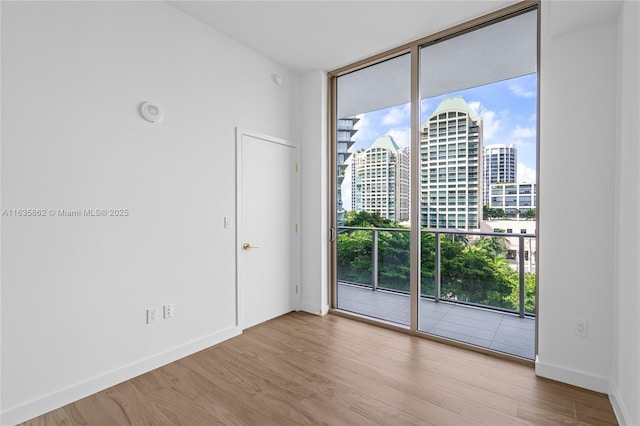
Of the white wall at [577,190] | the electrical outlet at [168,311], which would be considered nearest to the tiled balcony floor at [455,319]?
the white wall at [577,190]

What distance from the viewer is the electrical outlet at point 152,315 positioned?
242cm

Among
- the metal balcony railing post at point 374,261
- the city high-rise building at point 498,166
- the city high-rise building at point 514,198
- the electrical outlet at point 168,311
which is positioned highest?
the city high-rise building at point 498,166

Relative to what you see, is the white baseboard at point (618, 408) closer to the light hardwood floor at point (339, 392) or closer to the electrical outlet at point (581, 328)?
the light hardwood floor at point (339, 392)

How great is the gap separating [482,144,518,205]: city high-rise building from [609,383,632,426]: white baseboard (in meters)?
1.53

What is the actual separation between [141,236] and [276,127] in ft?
6.24

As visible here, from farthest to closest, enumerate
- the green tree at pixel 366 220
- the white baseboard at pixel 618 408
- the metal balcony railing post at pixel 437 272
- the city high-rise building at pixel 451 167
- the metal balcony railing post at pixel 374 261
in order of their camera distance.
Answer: the metal balcony railing post at pixel 374 261
the green tree at pixel 366 220
the metal balcony railing post at pixel 437 272
the city high-rise building at pixel 451 167
the white baseboard at pixel 618 408

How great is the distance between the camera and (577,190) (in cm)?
215

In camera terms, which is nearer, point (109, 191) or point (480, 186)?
point (109, 191)

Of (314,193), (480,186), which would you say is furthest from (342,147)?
(480,186)

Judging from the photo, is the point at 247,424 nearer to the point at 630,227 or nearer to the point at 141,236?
the point at 141,236

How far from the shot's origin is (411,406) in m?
1.94

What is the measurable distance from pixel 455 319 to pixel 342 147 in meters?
2.29

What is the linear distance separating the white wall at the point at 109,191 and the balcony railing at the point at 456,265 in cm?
159

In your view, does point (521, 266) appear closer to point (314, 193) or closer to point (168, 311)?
point (314, 193)
